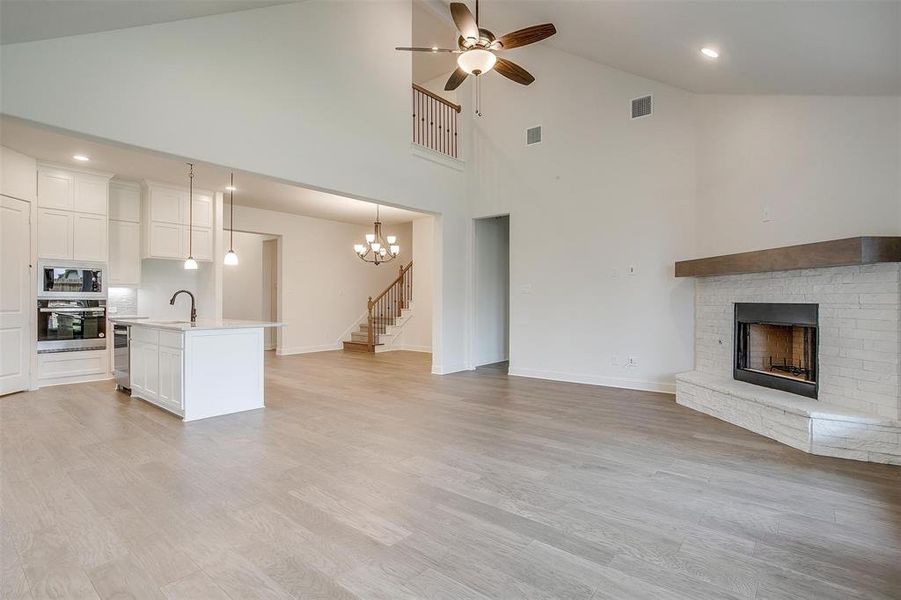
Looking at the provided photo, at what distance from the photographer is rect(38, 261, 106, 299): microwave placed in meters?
5.89

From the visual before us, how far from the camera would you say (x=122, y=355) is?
227 inches

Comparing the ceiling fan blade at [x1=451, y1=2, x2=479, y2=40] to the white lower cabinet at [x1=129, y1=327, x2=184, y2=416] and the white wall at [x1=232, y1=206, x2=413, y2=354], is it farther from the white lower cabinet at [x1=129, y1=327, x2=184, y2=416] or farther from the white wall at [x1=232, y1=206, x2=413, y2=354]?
the white wall at [x1=232, y1=206, x2=413, y2=354]

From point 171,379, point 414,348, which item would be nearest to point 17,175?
point 171,379

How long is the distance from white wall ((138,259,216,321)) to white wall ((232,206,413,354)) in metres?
1.54

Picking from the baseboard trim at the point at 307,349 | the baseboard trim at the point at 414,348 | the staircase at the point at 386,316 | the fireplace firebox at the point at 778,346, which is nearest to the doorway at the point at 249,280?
the baseboard trim at the point at 307,349

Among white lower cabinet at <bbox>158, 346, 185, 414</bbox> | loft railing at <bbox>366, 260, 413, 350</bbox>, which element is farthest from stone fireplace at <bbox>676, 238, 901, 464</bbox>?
loft railing at <bbox>366, 260, 413, 350</bbox>

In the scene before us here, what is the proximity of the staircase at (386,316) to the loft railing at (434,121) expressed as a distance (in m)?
3.93

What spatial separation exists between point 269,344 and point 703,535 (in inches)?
389

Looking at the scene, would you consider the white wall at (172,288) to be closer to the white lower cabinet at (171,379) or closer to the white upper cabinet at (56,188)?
the white upper cabinet at (56,188)

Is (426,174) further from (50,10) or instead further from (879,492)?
(879,492)

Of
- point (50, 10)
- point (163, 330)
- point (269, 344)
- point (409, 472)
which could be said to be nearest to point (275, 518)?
point (409, 472)

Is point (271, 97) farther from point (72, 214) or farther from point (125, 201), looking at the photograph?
point (125, 201)

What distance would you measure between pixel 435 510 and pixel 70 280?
657 cm

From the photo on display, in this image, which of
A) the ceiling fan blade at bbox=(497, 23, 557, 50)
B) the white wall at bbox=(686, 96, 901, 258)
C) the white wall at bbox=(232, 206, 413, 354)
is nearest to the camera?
the white wall at bbox=(686, 96, 901, 258)
